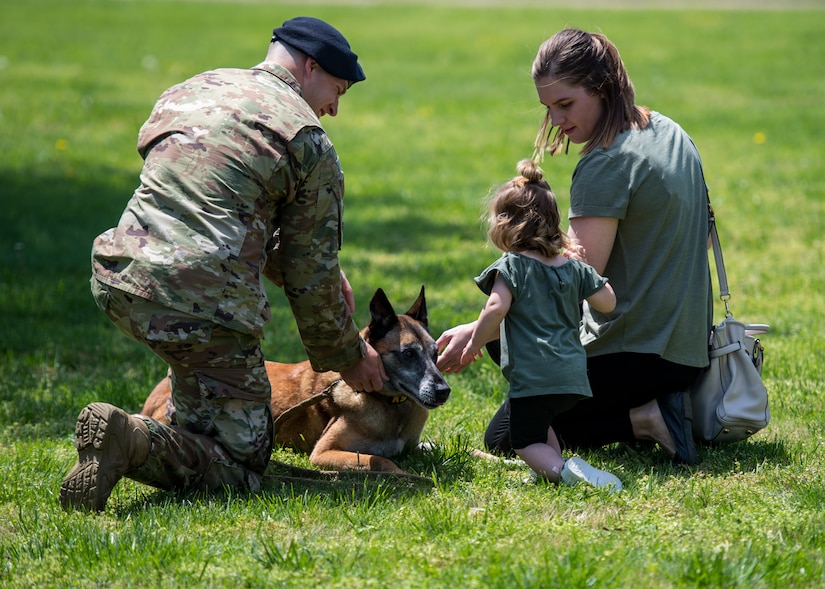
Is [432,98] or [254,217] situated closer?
[254,217]

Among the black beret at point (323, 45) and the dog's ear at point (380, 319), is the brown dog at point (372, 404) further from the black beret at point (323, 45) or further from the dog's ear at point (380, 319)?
the black beret at point (323, 45)

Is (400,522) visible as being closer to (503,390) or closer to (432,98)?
(503,390)

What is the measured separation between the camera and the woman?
4914 mm

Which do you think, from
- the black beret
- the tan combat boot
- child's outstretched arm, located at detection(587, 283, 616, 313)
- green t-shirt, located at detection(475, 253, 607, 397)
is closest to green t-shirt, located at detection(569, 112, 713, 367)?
child's outstretched arm, located at detection(587, 283, 616, 313)

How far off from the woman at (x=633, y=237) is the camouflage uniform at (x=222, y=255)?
37.3 inches

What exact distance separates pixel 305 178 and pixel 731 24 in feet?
94.0

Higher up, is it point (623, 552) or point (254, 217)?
point (254, 217)

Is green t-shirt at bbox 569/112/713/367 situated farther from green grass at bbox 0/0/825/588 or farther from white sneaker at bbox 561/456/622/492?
white sneaker at bbox 561/456/622/492

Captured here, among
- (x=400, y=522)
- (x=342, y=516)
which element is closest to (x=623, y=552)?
(x=400, y=522)

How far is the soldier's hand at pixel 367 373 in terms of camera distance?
196 inches

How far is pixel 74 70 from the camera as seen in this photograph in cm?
2222

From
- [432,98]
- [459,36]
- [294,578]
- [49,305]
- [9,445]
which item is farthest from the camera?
[459,36]

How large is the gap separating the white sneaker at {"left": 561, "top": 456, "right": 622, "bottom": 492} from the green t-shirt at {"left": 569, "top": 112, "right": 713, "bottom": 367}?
79 cm

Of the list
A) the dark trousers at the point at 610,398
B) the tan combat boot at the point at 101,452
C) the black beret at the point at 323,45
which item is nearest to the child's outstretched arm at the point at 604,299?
the dark trousers at the point at 610,398
